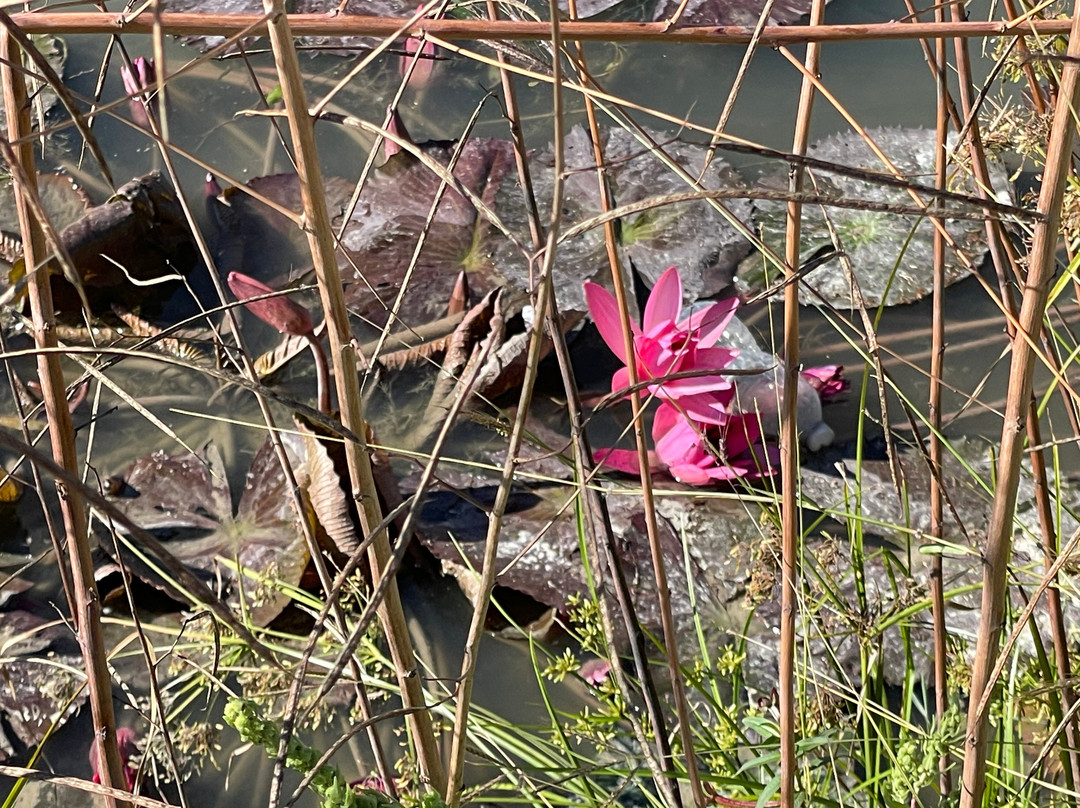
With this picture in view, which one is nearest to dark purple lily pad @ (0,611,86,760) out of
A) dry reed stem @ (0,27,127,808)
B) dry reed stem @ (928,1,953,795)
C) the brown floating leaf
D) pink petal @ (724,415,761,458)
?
the brown floating leaf

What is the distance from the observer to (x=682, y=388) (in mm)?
994

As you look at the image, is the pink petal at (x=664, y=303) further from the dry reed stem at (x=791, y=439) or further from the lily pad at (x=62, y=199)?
the lily pad at (x=62, y=199)

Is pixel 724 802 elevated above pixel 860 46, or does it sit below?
below

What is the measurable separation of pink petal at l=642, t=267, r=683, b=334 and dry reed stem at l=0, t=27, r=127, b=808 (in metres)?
0.68

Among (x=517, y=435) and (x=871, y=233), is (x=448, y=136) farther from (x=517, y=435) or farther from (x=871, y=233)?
(x=517, y=435)

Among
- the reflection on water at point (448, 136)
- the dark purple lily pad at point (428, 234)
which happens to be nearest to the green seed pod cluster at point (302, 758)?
the reflection on water at point (448, 136)

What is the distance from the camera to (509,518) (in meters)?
1.14

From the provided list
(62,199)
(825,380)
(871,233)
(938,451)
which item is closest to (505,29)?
(938,451)

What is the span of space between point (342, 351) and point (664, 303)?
689 mm

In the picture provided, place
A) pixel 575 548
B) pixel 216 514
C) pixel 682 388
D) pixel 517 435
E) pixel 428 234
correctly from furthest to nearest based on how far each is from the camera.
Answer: pixel 428 234
pixel 216 514
pixel 575 548
pixel 682 388
pixel 517 435

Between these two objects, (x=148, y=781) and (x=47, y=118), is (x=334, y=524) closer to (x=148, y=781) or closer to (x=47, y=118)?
(x=148, y=781)

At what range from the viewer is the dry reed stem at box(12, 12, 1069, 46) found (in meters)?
0.40

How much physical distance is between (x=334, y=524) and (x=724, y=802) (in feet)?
1.74

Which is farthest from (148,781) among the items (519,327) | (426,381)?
(519,327)
